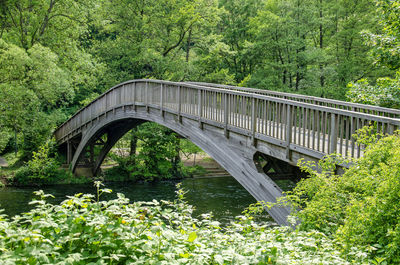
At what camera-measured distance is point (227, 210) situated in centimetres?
1678

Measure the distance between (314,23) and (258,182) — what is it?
18067 mm

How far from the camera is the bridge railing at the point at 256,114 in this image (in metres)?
7.14

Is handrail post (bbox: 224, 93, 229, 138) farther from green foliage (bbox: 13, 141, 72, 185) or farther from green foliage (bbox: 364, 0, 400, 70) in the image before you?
green foliage (bbox: 13, 141, 72, 185)

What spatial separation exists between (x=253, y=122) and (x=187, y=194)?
429 inches

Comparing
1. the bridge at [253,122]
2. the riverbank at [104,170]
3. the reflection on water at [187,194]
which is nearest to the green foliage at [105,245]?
the bridge at [253,122]

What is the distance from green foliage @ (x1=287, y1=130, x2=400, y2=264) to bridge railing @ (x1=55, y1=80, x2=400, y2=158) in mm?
654

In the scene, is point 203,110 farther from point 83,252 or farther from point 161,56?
point 161,56

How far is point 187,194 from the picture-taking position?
1958 cm

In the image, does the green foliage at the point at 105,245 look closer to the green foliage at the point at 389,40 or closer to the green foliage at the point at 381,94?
the green foliage at the point at 381,94

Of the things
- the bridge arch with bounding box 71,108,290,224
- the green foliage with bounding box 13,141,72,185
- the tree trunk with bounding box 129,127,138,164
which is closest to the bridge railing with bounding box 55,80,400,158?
the bridge arch with bounding box 71,108,290,224

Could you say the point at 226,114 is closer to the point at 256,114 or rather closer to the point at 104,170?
the point at 256,114

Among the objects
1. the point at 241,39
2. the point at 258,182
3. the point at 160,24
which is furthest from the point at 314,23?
the point at 258,182

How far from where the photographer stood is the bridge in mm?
7449

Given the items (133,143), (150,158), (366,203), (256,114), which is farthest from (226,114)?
(133,143)
